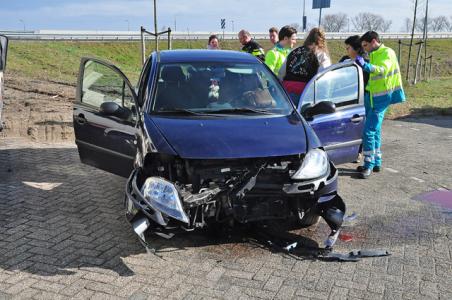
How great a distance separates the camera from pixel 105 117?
521cm

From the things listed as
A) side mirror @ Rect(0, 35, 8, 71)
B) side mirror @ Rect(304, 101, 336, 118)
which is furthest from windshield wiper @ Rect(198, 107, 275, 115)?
side mirror @ Rect(0, 35, 8, 71)

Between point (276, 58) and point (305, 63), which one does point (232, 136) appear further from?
point (276, 58)

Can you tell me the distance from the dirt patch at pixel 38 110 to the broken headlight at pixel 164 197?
562cm

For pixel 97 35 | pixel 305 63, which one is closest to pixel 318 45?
pixel 305 63

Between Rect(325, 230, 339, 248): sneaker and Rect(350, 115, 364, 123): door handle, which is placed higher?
Rect(350, 115, 364, 123): door handle

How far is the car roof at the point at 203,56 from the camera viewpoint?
5327 millimetres

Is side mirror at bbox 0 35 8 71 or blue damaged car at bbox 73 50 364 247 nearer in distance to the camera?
blue damaged car at bbox 73 50 364 247

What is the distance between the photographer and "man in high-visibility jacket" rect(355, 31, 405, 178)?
6.62 meters

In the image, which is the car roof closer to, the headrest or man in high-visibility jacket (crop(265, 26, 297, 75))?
the headrest

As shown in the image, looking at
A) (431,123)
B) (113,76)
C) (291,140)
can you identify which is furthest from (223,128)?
(431,123)

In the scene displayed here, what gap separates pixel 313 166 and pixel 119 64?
2802cm

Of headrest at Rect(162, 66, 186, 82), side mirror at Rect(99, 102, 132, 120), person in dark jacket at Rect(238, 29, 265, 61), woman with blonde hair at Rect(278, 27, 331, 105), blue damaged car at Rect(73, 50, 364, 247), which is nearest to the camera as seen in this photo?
blue damaged car at Rect(73, 50, 364, 247)

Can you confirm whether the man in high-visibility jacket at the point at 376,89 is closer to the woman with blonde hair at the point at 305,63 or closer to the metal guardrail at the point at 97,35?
the woman with blonde hair at the point at 305,63

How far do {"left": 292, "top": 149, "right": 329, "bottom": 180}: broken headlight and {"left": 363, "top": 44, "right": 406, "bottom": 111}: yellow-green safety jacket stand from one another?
9.62 feet
